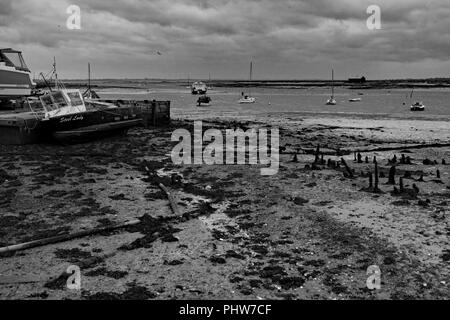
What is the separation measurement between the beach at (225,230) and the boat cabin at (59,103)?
5.22 metres

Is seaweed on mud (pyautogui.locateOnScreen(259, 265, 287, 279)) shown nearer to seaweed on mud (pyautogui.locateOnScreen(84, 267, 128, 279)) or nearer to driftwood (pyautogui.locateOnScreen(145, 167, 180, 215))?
seaweed on mud (pyautogui.locateOnScreen(84, 267, 128, 279))

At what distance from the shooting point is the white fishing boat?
33.8 m

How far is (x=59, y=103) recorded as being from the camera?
2578 cm

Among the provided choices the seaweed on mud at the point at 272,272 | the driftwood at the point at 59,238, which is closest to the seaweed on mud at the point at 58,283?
the driftwood at the point at 59,238

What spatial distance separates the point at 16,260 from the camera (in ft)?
31.8

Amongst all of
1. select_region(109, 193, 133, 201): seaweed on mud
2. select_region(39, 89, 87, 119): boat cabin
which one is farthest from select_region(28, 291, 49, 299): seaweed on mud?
select_region(39, 89, 87, 119): boat cabin

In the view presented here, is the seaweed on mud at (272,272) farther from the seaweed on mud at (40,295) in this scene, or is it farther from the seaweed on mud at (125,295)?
the seaweed on mud at (40,295)

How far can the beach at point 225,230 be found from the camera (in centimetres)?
858

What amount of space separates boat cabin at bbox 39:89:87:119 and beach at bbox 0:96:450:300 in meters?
5.22

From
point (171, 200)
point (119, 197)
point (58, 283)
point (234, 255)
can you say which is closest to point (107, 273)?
point (58, 283)
